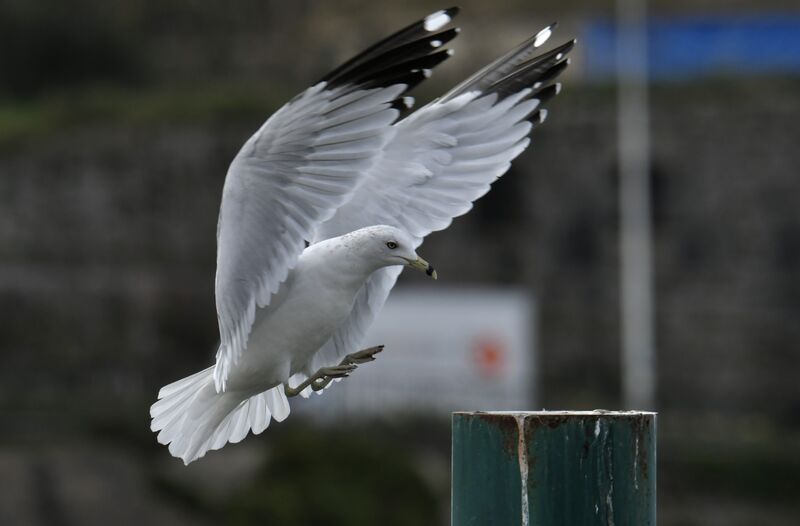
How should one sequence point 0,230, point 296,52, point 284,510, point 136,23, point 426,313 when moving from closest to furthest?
point 284,510 → point 426,313 → point 0,230 → point 296,52 → point 136,23

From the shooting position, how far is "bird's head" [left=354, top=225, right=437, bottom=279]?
4867 millimetres

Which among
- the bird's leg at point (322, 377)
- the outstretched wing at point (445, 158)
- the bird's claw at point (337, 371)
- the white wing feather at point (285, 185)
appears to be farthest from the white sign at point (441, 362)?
the white wing feather at point (285, 185)

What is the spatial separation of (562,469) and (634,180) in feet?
51.0

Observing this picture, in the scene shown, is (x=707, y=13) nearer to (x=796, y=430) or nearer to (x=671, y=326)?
(x=671, y=326)

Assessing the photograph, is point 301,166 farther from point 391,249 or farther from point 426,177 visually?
point 426,177

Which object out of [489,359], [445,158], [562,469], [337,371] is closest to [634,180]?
[489,359]

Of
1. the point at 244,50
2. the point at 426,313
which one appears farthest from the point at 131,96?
the point at 426,313

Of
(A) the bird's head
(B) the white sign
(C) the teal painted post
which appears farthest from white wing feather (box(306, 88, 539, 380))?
(B) the white sign

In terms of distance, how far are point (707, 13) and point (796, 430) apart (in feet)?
20.2

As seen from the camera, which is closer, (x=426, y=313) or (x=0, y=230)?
(x=426, y=313)

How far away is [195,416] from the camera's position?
5.24 m

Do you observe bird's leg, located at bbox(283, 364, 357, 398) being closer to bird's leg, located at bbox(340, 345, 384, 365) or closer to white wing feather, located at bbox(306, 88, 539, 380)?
bird's leg, located at bbox(340, 345, 384, 365)

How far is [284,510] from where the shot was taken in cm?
1415

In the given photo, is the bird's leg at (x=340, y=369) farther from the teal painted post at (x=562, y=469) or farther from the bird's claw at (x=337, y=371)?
the teal painted post at (x=562, y=469)
